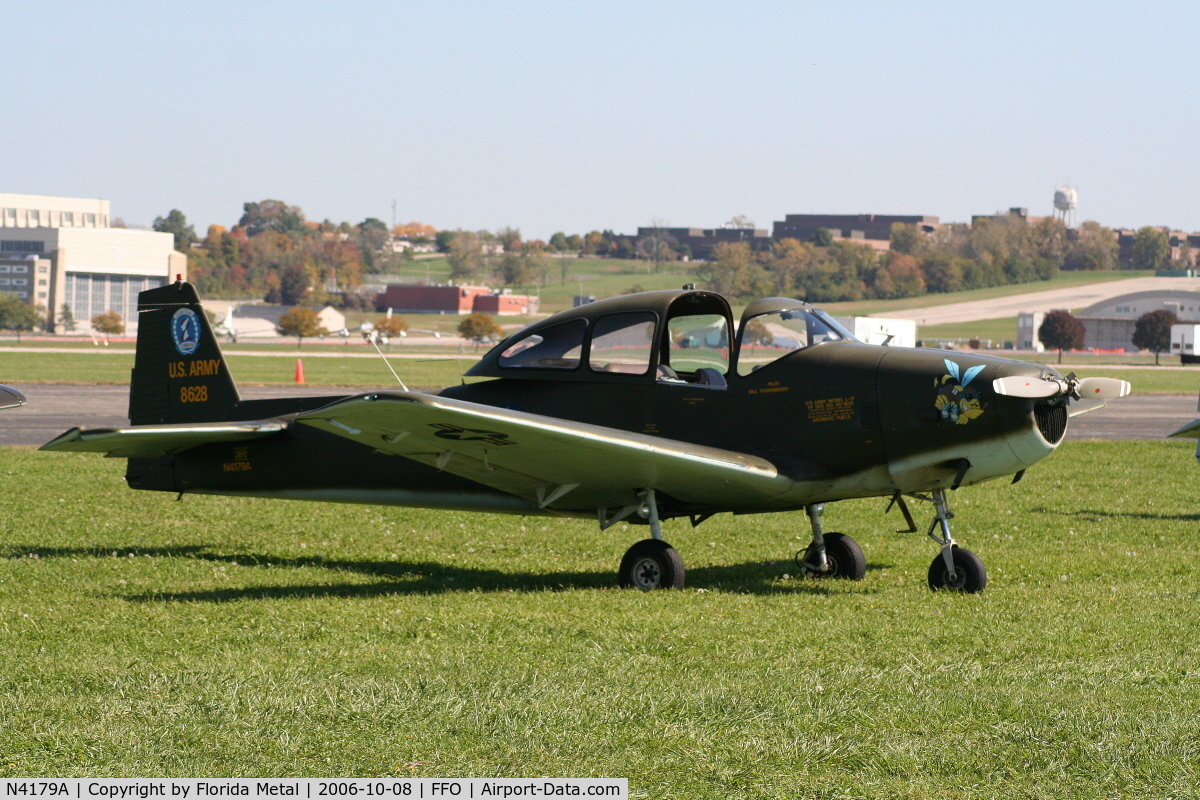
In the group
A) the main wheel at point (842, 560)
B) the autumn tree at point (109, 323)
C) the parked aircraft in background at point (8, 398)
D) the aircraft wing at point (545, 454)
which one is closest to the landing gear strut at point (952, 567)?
the main wheel at point (842, 560)

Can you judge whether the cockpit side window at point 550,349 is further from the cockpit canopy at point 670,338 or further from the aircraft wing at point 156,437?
the aircraft wing at point 156,437

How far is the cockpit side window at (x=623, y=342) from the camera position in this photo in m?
11.0

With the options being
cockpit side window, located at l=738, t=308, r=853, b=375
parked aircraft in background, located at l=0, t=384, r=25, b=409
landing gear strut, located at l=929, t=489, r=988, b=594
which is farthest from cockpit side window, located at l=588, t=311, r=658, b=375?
parked aircraft in background, located at l=0, t=384, r=25, b=409

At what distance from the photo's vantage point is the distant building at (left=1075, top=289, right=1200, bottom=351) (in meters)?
154

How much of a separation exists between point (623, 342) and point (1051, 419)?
11.3 ft

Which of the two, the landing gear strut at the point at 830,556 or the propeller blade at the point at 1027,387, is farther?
the landing gear strut at the point at 830,556

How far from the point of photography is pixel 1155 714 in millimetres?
6449

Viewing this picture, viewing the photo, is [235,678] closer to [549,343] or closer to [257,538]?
[549,343]

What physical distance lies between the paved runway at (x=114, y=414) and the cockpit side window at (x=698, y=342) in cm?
1651

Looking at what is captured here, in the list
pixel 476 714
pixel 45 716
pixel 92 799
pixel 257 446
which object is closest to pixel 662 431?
pixel 257 446

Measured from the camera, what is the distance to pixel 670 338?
1119 centimetres

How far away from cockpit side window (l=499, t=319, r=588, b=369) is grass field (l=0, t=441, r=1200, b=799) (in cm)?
187

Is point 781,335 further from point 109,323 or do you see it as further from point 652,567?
point 109,323

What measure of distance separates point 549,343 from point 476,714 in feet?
17.5
